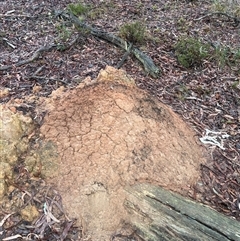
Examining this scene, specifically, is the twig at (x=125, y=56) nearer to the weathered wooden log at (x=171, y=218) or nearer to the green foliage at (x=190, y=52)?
the green foliage at (x=190, y=52)

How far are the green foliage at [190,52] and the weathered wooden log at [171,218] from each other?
243cm

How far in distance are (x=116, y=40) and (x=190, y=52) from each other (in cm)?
97

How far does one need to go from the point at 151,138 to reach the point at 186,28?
3.29 metres

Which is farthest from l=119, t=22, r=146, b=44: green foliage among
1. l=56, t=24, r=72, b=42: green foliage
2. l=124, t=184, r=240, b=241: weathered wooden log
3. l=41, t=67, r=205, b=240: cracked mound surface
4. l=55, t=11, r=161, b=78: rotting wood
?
l=124, t=184, r=240, b=241: weathered wooden log

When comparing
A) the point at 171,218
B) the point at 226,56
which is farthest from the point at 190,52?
the point at 171,218

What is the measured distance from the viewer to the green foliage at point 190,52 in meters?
4.59

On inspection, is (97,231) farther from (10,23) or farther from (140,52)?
(10,23)

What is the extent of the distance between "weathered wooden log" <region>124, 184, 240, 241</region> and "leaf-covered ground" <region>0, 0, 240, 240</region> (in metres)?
0.34

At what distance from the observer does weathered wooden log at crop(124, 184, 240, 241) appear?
2.27 metres

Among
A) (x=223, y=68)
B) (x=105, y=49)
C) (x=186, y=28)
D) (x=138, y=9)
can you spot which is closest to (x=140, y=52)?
(x=105, y=49)

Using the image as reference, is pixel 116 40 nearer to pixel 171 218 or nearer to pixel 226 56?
pixel 226 56

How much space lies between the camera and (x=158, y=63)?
14.8 feet

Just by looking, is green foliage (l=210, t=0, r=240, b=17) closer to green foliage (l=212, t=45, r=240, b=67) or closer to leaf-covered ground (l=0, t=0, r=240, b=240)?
leaf-covered ground (l=0, t=0, r=240, b=240)

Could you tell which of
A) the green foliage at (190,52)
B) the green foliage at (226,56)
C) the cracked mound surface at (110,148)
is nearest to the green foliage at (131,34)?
the green foliage at (190,52)
